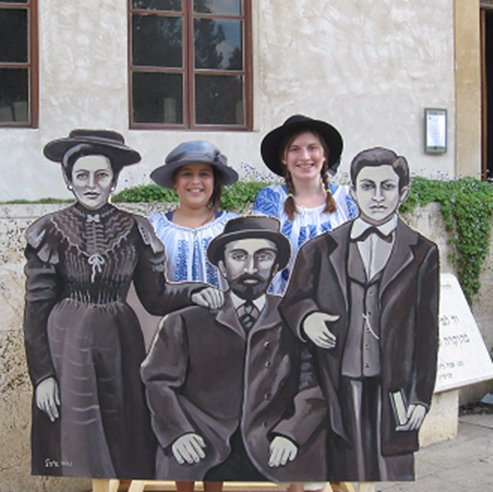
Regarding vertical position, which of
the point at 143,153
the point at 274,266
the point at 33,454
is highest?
the point at 143,153

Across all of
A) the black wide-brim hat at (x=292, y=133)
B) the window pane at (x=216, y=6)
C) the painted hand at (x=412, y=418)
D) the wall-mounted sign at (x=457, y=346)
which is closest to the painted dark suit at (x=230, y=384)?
the painted hand at (x=412, y=418)

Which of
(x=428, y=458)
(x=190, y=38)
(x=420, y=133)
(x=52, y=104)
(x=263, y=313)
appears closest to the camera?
(x=263, y=313)

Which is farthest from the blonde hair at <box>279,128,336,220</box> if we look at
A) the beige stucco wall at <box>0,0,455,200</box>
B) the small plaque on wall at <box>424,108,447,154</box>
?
the small plaque on wall at <box>424,108,447,154</box>

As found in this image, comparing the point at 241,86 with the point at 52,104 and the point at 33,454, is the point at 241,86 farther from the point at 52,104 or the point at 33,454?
the point at 33,454

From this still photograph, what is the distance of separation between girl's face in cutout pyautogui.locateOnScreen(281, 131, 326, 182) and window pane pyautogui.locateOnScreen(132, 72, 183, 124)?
3.23 m

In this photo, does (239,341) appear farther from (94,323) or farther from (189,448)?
(94,323)

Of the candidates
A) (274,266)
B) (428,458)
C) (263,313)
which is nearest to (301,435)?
(263,313)

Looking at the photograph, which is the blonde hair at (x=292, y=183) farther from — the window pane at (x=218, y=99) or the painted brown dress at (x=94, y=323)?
the window pane at (x=218, y=99)

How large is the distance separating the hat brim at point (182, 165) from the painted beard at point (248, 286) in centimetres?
55

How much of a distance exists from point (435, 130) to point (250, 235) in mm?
4684

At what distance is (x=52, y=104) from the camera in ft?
18.5

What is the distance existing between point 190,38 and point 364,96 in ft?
5.82

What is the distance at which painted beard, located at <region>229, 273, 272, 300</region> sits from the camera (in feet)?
9.10
